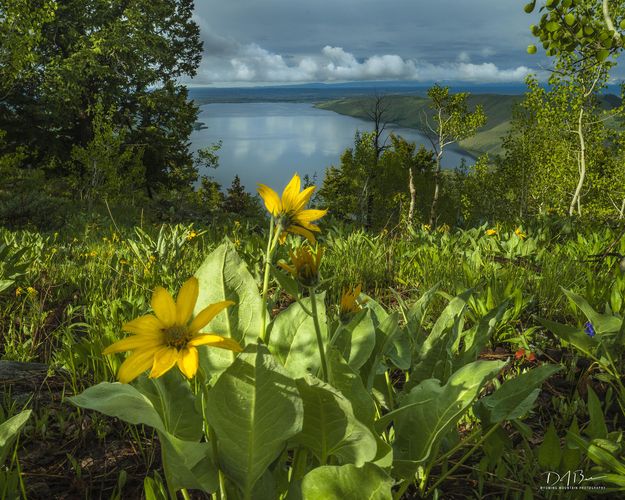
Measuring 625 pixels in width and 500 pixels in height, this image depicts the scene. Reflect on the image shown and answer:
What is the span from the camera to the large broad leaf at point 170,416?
0.81 meters

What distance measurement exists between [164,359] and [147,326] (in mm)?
61

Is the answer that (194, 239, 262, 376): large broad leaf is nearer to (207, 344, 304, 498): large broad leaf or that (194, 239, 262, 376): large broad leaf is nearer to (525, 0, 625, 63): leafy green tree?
(207, 344, 304, 498): large broad leaf

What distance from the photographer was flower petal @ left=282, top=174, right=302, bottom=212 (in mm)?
1057

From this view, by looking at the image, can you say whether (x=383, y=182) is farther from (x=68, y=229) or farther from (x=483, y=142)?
(x=483, y=142)

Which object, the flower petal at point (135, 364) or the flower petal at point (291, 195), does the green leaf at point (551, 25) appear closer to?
the flower petal at point (291, 195)

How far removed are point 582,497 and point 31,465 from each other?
1.34 meters

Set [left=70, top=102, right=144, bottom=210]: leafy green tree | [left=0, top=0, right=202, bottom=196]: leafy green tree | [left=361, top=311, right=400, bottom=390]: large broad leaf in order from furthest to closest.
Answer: [left=0, top=0, right=202, bottom=196]: leafy green tree
[left=70, top=102, right=144, bottom=210]: leafy green tree
[left=361, top=311, right=400, bottom=390]: large broad leaf

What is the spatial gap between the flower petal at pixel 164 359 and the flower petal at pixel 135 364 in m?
0.01

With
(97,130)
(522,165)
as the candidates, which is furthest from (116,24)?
(522,165)

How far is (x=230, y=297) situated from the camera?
103 cm

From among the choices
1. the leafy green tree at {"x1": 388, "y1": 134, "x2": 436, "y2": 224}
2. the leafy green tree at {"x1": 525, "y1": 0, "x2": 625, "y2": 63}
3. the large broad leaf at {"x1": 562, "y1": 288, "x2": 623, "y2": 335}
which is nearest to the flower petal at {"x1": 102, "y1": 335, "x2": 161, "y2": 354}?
the large broad leaf at {"x1": 562, "y1": 288, "x2": 623, "y2": 335}

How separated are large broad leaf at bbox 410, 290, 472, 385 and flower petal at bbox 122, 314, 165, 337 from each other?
76cm

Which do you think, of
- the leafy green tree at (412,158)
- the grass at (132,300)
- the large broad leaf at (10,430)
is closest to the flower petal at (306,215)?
the grass at (132,300)

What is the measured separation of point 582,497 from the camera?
3.51ft
